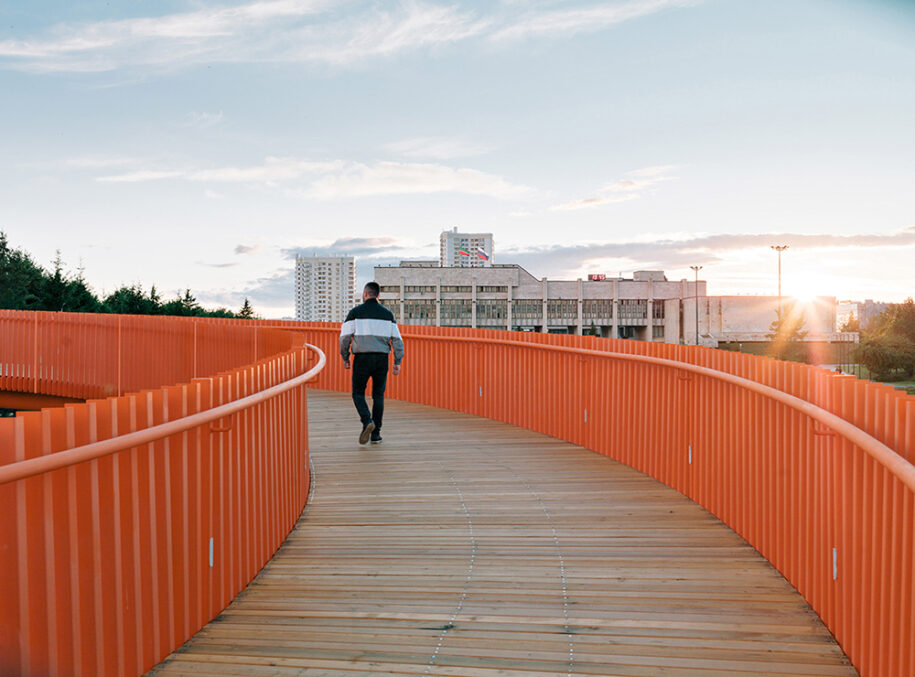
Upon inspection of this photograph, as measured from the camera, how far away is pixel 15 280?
2372 inches

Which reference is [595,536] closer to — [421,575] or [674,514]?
[674,514]

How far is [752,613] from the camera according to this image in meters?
4.20

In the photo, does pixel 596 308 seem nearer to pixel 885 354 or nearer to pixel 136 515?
pixel 885 354

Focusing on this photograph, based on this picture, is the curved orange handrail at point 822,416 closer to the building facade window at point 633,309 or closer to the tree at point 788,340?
the tree at point 788,340

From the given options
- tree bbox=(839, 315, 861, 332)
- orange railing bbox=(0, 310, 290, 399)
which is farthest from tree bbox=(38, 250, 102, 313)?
tree bbox=(839, 315, 861, 332)

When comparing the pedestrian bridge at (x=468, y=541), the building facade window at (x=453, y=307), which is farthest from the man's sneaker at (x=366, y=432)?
the building facade window at (x=453, y=307)

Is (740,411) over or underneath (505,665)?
over

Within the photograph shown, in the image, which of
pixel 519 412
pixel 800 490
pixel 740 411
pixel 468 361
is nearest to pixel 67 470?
pixel 800 490

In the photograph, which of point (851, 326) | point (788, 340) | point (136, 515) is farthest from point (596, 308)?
point (136, 515)

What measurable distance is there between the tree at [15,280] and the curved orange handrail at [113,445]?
194ft

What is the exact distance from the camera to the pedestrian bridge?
3.07 meters

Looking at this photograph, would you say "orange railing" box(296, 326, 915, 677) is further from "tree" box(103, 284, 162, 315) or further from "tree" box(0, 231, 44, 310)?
"tree" box(0, 231, 44, 310)

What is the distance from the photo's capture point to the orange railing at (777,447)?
336 cm

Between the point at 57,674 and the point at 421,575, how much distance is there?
90.9 inches
